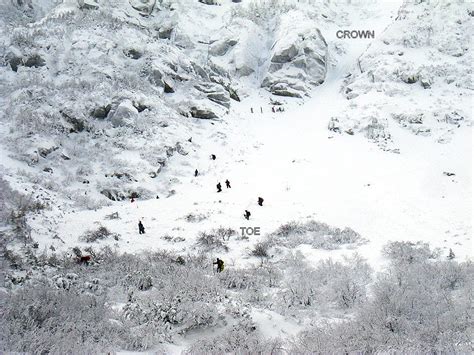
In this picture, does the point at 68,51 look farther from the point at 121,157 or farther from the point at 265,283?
the point at 265,283

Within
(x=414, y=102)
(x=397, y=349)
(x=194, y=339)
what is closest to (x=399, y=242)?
(x=397, y=349)

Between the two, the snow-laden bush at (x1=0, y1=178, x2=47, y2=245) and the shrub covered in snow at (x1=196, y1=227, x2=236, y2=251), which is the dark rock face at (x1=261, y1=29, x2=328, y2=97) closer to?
the shrub covered in snow at (x1=196, y1=227, x2=236, y2=251)

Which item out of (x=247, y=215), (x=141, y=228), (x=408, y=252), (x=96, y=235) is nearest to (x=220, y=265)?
(x=141, y=228)

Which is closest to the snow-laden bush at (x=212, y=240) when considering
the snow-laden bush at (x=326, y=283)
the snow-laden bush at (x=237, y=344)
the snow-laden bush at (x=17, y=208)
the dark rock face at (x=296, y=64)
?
the snow-laden bush at (x=326, y=283)

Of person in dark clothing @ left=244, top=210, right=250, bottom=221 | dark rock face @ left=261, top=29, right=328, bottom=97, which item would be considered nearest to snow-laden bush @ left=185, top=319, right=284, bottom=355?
person in dark clothing @ left=244, top=210, right=250, bottom=221

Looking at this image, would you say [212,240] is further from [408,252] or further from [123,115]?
[123,115]

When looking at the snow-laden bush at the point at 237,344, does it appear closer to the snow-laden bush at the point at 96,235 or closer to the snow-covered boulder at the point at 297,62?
the snow-laden bush at the point at 96,235
